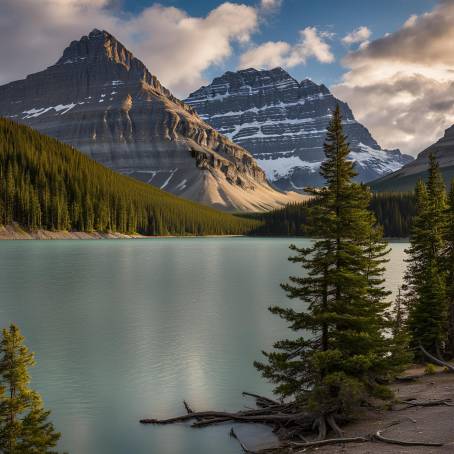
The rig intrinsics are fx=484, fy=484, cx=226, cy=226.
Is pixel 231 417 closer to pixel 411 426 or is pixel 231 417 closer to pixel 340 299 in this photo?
pixel 340 299

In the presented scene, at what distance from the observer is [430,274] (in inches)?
1086

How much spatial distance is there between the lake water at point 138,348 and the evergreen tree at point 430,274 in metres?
9.25

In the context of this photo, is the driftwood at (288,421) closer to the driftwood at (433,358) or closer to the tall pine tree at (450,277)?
the driftwood at (433,358)

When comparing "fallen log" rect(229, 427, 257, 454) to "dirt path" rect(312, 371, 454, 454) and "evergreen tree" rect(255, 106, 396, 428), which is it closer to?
"dirt path" rect(312, 371, 454, 454)

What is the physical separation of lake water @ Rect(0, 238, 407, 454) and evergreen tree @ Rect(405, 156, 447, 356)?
30.3 ft

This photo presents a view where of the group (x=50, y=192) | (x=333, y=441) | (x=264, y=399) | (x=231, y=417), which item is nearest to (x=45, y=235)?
(x=50, y=192)

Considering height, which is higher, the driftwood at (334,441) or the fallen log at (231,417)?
the driftwood at (334,441)

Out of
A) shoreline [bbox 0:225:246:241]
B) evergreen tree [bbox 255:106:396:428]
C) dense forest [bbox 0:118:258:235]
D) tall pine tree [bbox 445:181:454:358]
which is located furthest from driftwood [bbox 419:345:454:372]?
dense forest [bbox 0:118:258:235]

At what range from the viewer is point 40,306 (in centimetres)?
4281

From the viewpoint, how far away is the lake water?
17625mm

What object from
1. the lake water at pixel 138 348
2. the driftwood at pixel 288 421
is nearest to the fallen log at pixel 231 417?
the driftwood at pixel 288 421

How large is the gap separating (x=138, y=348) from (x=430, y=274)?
1766 centimetres

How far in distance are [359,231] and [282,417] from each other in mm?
7274

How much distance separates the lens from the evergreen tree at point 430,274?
2686 centimetres
